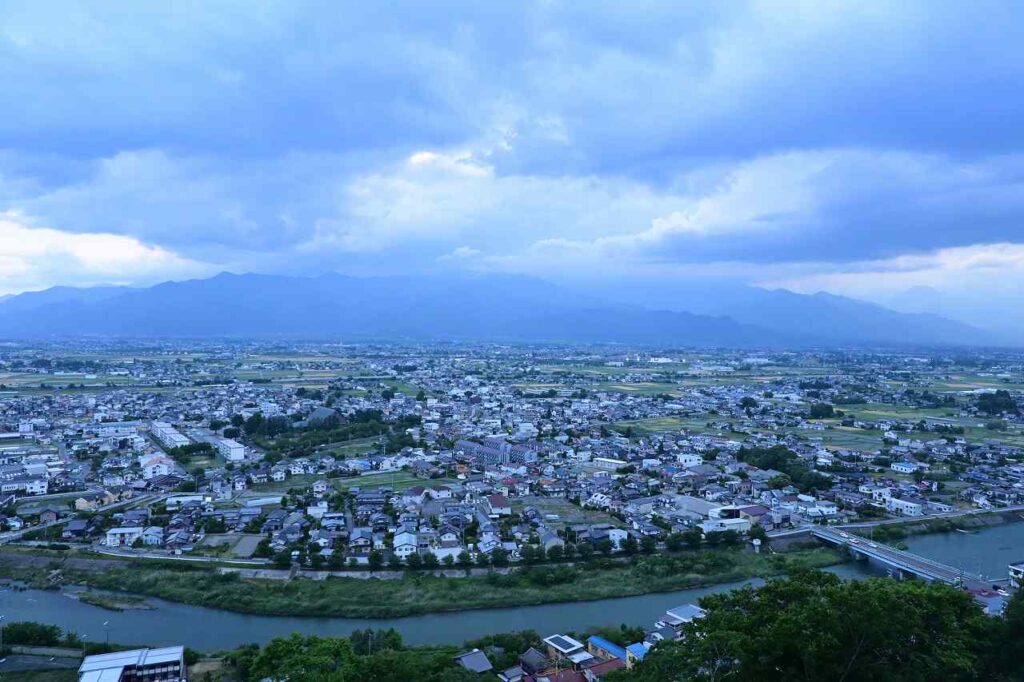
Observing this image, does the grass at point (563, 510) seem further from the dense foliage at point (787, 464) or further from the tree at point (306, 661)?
the tree at point (306, 661)

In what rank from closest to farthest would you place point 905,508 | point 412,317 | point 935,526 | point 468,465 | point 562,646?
1. point 562,646
2. point 935,526
3. point 905,508
4. point 468,465
5. point 412,317

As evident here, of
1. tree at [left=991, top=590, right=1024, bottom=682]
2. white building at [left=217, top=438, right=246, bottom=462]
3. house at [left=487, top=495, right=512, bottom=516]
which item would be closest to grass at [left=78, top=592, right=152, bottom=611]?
house at [left=487, top=495, right=512, bottom=516]

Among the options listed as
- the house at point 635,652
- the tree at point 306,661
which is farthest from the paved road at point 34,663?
the house at point 635,652

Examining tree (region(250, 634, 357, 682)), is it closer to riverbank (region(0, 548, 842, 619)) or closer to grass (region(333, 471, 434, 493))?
riverbank (region(0, 548, 842, 619))

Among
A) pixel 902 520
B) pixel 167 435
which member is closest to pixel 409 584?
pixel 902 520

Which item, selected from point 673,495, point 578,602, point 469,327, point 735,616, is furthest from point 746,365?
point 469,327

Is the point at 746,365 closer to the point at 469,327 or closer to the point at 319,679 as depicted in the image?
the point at 319,679

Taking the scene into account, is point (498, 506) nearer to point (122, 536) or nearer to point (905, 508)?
point (122, 536)
